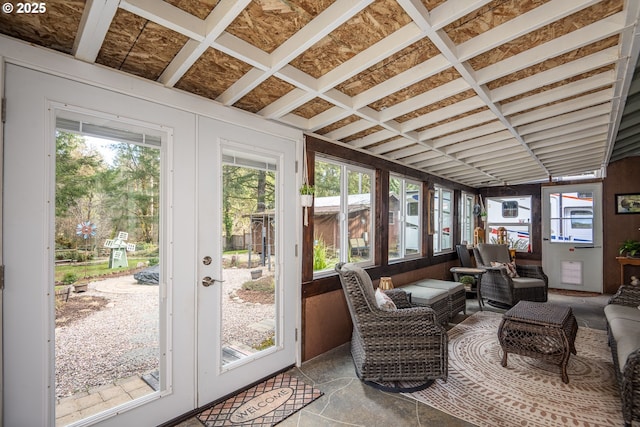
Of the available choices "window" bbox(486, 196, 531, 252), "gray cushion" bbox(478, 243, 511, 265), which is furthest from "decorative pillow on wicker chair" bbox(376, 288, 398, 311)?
"window" bbox(486, 196, 531, 252)

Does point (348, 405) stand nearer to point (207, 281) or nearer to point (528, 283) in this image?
point (207, 281)

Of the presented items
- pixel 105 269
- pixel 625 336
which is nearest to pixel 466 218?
pixel 625 336

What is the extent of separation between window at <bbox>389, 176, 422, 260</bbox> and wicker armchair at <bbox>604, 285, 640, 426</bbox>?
240 centimetres

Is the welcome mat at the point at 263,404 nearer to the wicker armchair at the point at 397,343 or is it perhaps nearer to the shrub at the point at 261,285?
the wicker armchair at the point at 397,343

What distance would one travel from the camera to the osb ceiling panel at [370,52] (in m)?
1.46

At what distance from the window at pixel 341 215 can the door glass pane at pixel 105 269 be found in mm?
A: 1685

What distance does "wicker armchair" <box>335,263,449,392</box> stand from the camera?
2.51 metres

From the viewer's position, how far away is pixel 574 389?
98.7 inches

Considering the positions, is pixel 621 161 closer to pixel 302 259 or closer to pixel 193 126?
pixel 302 259

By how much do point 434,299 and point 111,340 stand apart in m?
3.07

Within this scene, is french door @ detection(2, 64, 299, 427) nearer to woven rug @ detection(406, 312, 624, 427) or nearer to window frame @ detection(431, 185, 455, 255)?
woven rug @ detection(406, 312, 624, 427)

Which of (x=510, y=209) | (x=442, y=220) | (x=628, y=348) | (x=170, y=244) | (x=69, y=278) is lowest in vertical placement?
(x=628, y=348)

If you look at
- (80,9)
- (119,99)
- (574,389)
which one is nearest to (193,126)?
(119,99)

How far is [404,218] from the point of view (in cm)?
483
